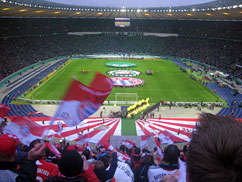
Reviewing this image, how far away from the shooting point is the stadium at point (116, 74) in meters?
9.60

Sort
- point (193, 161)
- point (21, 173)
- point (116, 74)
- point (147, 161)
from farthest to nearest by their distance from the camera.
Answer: point (116, 74), point (147, 161), point (21, 173), point (193, 161)

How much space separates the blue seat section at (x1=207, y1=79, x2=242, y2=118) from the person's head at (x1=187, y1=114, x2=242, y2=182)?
2852 centimetres

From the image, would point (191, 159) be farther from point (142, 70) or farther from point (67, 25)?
point (67, 25)

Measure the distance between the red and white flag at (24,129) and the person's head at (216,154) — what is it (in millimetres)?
6674

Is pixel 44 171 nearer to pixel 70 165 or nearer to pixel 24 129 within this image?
pixel 70 165

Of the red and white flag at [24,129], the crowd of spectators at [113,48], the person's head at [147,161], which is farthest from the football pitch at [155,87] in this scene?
the person's head at [147,161]

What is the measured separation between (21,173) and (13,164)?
28 cm

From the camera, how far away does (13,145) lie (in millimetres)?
3230

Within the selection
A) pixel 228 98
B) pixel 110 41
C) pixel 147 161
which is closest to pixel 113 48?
pixel 110 41

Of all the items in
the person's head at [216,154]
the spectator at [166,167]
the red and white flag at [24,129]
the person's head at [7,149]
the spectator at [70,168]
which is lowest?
the red and white flag at [24,129]

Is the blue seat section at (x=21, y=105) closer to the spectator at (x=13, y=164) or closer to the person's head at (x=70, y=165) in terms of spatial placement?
the spectator at (x=13, y=164)

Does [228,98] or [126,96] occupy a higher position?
[126,96]

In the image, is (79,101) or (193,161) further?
(79,101)

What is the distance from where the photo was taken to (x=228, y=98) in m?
36.2
